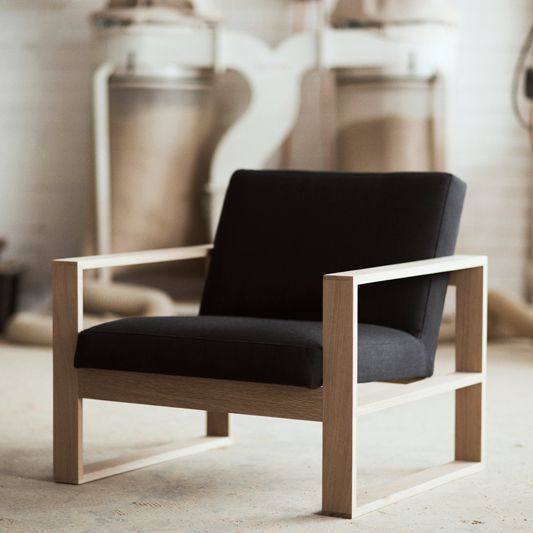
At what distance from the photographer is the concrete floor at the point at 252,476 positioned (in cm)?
250

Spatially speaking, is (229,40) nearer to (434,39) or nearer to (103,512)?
(434,39)

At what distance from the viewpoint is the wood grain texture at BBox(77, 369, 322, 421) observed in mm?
2500

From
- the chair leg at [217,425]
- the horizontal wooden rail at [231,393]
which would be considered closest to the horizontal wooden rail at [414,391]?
the horizontal wooden rail at [231,393]

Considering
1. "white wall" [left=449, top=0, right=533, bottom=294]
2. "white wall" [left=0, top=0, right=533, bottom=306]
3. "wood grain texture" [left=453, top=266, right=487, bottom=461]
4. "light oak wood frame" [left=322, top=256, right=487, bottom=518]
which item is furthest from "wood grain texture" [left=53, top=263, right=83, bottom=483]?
"white wall" [left=449, top=0, right=533, bottom=294]

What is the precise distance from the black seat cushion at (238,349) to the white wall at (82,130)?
3.10 m

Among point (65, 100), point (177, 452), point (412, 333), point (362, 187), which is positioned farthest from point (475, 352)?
point (65, 100)

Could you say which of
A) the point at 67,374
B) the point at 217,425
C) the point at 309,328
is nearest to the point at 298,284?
the point at 309,328

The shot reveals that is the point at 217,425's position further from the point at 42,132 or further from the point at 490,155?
the point at 42,132

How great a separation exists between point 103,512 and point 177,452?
54cm

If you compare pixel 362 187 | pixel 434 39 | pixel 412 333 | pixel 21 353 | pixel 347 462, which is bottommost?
pixel 21 353

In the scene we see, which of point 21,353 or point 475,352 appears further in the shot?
point 21,353

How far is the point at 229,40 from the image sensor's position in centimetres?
531

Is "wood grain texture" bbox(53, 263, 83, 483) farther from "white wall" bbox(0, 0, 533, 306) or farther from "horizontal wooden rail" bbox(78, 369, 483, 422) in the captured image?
"white wall" bbox(0, 0, 533, 306)

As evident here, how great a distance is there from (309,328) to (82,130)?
361 cm
